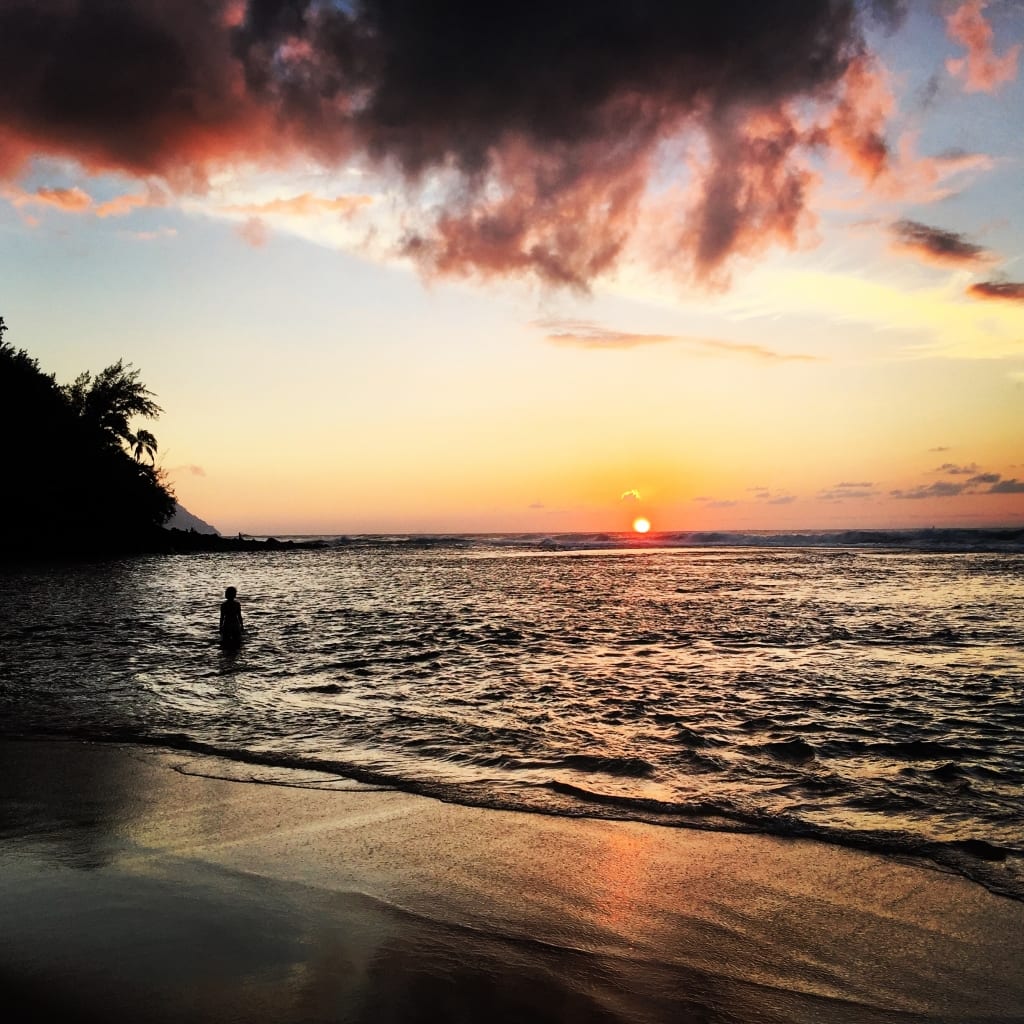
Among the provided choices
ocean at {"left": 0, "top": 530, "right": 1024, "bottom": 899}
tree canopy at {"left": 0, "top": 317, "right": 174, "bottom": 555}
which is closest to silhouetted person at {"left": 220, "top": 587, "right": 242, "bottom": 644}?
ocean at {"left": 0, "top": 530, "right": 1024, "bottom": 899}

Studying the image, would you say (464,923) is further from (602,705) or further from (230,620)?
(230,620)

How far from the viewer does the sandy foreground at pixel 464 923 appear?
3.46 meters

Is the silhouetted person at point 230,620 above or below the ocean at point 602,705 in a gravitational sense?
above

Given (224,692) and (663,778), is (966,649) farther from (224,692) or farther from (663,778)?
(224,692)

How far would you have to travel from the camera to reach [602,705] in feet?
35.2

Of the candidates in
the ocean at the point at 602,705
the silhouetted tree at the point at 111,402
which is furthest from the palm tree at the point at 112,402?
the ocean at the point at 602,705

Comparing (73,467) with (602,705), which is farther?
(73,467)

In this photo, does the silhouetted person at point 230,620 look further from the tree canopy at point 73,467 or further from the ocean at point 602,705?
the tree canopy at point 73,467

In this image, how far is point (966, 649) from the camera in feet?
50.4

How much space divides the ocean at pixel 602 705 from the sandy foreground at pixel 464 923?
83 centimetres

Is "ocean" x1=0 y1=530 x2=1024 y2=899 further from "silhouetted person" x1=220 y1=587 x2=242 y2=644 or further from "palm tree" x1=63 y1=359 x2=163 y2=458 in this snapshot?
"palm tree" x1=63 y1=359 x2=163 y2=458

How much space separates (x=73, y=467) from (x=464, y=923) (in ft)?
232

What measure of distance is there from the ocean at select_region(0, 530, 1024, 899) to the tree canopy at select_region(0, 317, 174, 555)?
132 feet

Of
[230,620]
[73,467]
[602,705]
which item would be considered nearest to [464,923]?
[602,705]
